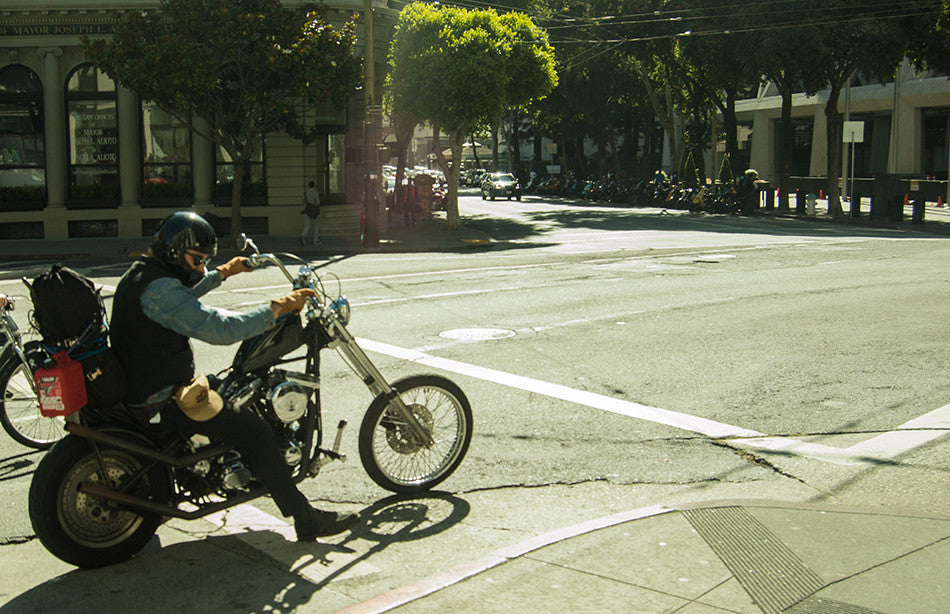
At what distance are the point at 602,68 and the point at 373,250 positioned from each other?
103 ft

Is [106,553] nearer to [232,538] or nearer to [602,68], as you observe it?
[232,538]

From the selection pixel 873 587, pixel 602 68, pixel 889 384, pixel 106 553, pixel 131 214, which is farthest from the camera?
pixel 602 68

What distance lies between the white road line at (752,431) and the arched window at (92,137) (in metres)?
22.6

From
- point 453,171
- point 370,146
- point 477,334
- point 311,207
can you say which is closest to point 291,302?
point 477,334

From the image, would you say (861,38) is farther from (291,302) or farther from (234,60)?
(291,302)

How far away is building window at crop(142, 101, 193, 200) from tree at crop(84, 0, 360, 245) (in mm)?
3336

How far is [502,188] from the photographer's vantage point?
2258 inches

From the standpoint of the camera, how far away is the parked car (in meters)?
57.4

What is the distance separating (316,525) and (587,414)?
3297 millimetres

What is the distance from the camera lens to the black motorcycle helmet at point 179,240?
4594mm

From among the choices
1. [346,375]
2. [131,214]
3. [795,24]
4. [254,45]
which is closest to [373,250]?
[254,45]

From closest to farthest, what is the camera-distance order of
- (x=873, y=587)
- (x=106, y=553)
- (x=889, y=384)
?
(x=873, y=587) < (x=106, y=553) < (x=889, y=384)

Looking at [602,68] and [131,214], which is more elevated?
[602,68]

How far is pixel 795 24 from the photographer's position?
34.7 meters
